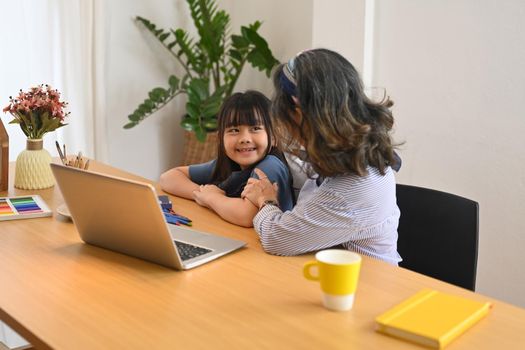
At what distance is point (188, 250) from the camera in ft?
4.89

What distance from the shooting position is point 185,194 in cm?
202

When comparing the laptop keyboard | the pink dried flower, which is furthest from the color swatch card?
the laptop keyboard

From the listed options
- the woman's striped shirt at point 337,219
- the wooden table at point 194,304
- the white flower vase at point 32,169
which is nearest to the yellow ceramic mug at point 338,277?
the wooden table at point 194,304

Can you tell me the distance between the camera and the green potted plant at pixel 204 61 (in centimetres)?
363

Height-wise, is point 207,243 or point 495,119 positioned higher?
point 495,119

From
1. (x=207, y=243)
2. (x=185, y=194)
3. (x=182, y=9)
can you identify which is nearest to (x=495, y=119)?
(x=185, y=194)

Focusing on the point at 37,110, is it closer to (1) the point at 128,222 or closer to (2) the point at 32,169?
(2) the point at 32,169

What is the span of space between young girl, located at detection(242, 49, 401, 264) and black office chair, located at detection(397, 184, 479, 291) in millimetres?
246

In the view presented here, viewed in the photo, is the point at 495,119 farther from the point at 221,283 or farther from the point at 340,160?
the point at 221,283

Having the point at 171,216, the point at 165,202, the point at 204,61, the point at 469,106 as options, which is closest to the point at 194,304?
the point at 171,216

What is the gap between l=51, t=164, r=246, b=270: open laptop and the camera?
1335 millimetres

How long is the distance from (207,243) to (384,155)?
46 cm

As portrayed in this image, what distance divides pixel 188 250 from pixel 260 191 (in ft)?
1.14

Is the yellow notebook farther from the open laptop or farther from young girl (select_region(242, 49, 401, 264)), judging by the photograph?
the open laptop
